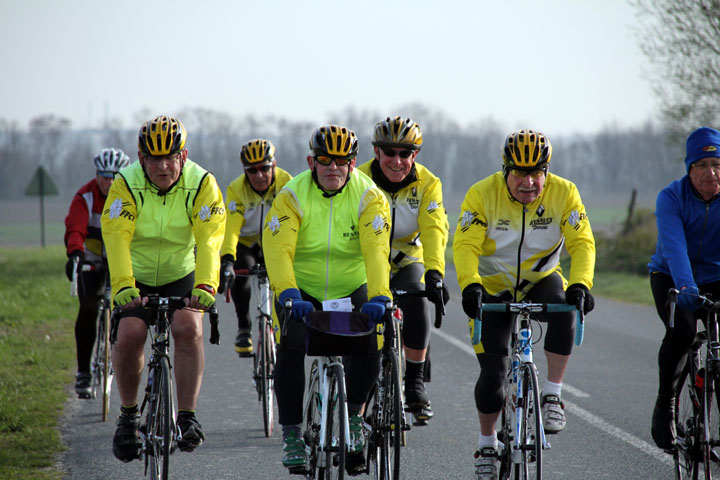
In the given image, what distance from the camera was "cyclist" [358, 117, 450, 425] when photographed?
6.25 metres

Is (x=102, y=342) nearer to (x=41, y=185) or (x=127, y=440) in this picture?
(x=127, y=440)

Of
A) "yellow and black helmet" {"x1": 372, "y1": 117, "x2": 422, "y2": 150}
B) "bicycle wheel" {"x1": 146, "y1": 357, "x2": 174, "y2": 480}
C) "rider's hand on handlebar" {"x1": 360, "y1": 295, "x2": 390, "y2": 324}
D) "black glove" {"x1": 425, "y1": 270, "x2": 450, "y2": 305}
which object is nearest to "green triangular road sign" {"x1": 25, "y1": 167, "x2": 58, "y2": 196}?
"yellow and black helmet" {"x1": 372, "y1": 117, "x2": 422, "y2": 150}

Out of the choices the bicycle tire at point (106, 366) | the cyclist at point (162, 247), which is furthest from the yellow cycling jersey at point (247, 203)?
the cyclist at point (162, 247)

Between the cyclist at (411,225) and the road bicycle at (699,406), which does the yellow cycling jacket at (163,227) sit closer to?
the cyclist at (411,225)

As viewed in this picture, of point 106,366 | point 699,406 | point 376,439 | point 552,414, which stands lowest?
point 106,366

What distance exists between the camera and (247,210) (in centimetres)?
838

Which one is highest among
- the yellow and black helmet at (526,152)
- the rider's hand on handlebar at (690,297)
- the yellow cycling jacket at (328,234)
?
the yellow and black helmet at (526,152)

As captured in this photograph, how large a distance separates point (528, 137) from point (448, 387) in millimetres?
4162

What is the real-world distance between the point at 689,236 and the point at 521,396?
1527 millimetres

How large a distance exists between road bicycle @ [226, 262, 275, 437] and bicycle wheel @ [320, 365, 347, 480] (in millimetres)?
2239

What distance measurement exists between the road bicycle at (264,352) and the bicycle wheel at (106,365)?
1.14 metres

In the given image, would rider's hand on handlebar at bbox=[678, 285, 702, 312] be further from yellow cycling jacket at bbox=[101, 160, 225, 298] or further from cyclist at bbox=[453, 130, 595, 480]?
yellow cycling jacket at bbox=[101, 160, 225, 298]

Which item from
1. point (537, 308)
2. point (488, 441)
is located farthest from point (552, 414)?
point (537, 308)

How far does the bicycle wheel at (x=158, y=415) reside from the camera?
16.1 feet
